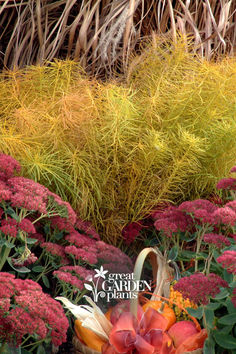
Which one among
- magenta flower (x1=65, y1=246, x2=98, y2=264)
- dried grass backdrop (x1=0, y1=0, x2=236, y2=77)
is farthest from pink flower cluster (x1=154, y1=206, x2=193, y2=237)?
dried grass backdrop (x1=0, y1=0, x2=236, y2=77)

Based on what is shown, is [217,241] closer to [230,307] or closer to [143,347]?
[230,307]

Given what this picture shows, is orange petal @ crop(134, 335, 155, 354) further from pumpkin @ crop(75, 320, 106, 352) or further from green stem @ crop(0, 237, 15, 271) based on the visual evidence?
green stem @ crop(0, 237, 15, 271)

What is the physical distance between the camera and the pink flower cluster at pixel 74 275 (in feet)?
2.63

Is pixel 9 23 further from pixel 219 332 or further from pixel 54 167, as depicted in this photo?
pixel 219 332

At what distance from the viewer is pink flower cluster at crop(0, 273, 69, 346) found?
0.64 metres

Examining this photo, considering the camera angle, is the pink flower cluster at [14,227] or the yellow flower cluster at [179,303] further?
the yellow flower cluster at [179,303]

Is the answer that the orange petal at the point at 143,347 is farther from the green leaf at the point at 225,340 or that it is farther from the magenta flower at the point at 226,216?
the magenta flower at the point at 226,216

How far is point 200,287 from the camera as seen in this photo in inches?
29.8

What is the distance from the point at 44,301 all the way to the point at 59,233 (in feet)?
0.85

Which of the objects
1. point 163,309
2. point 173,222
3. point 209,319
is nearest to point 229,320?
point 209,319

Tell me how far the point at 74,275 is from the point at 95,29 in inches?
27.4

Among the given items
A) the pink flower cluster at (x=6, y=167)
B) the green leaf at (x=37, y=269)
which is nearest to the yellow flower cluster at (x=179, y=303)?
the green leaf at (x=37, y=269)

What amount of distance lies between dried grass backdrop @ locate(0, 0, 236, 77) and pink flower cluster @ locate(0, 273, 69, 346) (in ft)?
2.32

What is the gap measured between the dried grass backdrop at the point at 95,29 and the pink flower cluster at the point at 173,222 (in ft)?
1.42
